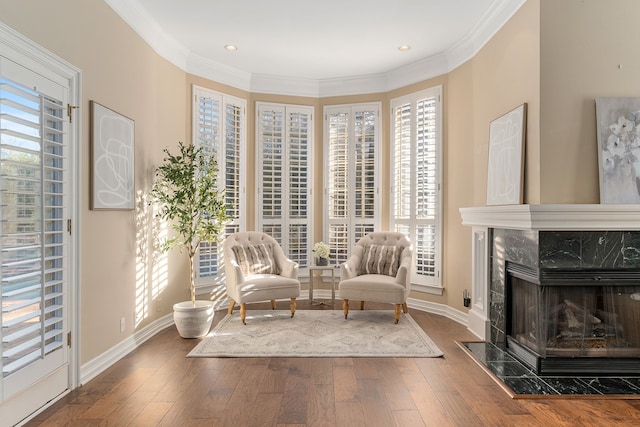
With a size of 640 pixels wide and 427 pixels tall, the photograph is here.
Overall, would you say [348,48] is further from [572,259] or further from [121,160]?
[572,259]

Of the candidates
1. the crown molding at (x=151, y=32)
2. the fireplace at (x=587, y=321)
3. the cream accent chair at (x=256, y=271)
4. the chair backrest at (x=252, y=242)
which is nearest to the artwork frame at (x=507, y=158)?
the fireplace at (x=587, y=321)

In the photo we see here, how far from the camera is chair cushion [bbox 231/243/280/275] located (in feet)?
16.6

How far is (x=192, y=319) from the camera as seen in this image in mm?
4133

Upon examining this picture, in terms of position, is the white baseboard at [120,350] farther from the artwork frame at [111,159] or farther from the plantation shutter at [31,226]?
the artwork frame at [111,159]

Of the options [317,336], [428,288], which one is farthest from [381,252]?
[317,336]

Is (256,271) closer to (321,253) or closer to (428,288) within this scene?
(321,253)

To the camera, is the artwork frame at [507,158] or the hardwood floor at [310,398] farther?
the artwork frame at [507,158]

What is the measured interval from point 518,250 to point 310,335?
6.75 feet

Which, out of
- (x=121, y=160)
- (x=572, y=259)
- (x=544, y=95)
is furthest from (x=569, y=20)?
(x=121, y=160)

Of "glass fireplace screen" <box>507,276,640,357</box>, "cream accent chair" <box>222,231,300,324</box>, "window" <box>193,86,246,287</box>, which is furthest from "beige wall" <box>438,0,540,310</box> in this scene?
"window" <box>193,86,246,287</box>

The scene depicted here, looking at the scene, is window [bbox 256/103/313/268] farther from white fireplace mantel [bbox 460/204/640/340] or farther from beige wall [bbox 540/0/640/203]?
beige wall [bbox 540/0/640/203]

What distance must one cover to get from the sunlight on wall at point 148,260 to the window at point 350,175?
2.35 meters

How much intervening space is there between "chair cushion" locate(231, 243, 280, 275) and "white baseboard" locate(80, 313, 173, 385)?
3.22 feet

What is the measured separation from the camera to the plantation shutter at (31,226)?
7.66 ft
